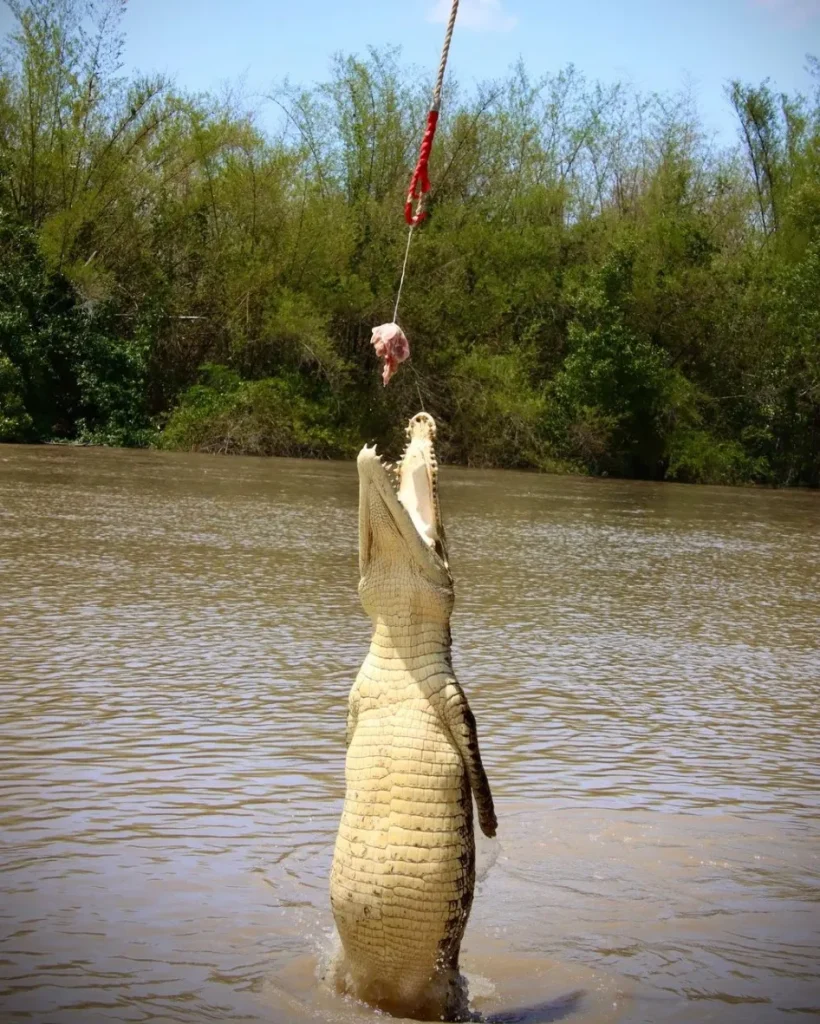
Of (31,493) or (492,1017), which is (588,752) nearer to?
(492,1017)

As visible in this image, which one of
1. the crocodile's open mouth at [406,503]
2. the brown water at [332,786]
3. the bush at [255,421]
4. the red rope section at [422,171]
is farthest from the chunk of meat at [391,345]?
the bush at [255,421]

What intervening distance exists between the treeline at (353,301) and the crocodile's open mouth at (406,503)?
28.7 metres

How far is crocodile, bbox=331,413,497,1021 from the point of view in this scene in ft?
12.4

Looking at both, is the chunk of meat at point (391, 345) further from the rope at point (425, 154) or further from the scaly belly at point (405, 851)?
the scaly belly at point (405, 851)

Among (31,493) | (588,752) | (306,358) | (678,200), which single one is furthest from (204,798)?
(678,200)

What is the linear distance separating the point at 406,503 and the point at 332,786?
2299 mm

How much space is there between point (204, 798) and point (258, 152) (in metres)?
34.6

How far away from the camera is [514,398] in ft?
120

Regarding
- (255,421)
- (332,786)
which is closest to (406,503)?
(332,786)

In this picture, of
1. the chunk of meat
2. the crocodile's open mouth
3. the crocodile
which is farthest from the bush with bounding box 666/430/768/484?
the crocodile

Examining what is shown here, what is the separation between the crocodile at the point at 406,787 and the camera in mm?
3779

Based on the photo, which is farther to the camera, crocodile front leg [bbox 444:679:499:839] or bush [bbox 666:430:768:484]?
bush [bbox 666:430:768:484]

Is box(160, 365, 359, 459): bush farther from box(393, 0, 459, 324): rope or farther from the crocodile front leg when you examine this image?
the crocodile front leg

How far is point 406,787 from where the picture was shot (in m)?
3.82
